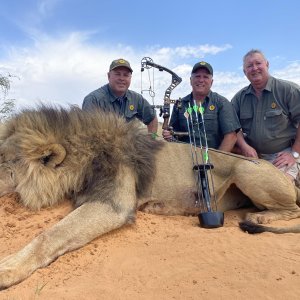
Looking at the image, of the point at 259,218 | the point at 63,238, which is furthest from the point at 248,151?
the point at 63,238

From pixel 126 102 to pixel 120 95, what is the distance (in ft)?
0.55

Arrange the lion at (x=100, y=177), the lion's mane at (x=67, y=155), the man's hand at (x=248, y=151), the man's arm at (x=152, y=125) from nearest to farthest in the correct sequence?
the lion at (x=100, y=177) → the lion's mane at (x=67, y=155) → the man's hand at (x=248, y=151) → the man's arm at (x=152, y=125)

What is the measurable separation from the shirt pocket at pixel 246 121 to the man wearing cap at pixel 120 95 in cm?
165

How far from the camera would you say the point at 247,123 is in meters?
6.58

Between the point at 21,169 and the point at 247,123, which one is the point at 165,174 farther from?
the point at 247,123

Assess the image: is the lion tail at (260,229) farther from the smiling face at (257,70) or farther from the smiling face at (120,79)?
the smiling face at (120,79)

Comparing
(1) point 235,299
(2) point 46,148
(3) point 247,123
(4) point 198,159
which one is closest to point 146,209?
(4) point 198,159

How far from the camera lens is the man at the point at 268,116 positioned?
6.14 meters

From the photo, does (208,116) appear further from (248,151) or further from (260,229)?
(260,229)

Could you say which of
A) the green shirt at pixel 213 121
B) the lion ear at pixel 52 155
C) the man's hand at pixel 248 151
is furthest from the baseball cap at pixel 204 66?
the lion ear at pixel 52 155

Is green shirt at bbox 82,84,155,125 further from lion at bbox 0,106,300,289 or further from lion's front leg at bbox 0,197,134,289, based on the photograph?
lion's front leg at bbox 0,197,134,289

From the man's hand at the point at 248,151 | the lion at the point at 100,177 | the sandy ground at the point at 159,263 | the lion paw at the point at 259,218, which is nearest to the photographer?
the sandy ground at the point at 159,263

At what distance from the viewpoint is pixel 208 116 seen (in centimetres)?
643

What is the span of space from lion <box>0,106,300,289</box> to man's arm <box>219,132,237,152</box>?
1.18 meters
